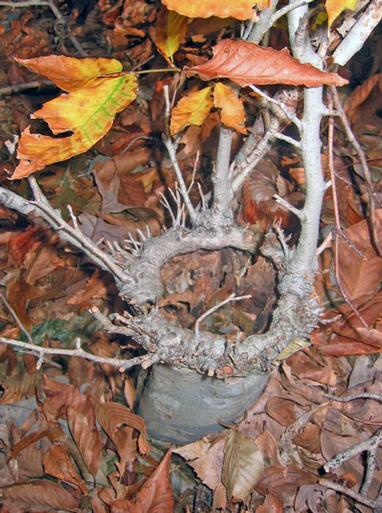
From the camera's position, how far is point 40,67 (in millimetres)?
644

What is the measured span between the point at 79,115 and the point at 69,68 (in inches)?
2.6

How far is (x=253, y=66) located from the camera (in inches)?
25.5

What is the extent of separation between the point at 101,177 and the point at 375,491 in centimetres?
136

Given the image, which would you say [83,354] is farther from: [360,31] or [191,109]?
[360,31]

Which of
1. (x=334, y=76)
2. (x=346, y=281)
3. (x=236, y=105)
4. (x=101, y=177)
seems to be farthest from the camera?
(x=101, y=177)

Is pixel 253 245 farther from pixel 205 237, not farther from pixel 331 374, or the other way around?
pixel 331 374

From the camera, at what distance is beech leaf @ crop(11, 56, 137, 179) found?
692 millimetres

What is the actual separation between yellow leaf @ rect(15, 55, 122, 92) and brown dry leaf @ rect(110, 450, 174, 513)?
1037mm

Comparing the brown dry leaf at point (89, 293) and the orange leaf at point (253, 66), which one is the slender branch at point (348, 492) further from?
the orange leaf at point (253, 66)

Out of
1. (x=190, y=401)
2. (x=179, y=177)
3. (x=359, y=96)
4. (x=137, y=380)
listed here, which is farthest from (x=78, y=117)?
(x=359, y=96)

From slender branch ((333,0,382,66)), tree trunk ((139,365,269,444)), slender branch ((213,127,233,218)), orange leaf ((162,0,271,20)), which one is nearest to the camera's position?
orange leaf ((162,0,271,20))

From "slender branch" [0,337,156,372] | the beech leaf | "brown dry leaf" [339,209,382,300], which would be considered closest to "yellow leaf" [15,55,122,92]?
the beech leaf

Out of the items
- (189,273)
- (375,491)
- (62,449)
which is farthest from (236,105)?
(62,449)

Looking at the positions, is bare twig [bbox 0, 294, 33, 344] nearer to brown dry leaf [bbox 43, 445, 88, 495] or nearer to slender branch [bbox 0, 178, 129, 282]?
brown dry leaf [bbox 43, 445, 88, 495]
